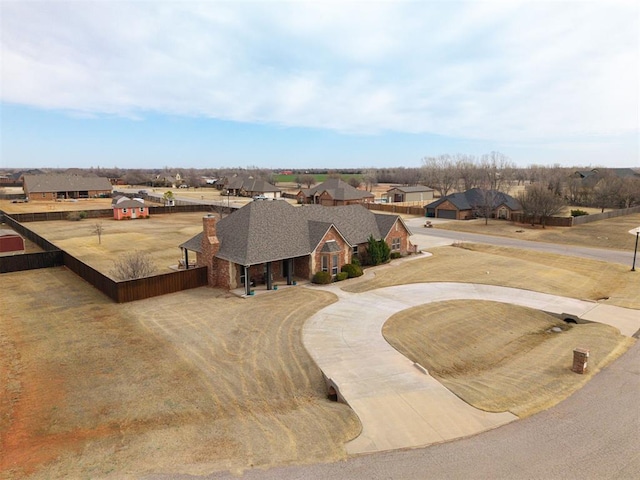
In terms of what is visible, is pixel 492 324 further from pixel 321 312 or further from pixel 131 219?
pixel 131 219

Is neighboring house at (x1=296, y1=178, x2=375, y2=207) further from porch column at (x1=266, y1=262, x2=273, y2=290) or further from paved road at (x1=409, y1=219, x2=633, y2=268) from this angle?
porch column at (x1=266, y1=262, x2=273, y2=290)

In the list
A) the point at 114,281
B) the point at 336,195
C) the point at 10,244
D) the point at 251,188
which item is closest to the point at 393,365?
the point at 114,281

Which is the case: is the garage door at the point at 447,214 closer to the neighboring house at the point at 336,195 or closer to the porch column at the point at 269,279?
the neighboring house at the point at 336,195

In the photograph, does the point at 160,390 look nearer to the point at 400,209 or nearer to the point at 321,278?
the point at 321,278

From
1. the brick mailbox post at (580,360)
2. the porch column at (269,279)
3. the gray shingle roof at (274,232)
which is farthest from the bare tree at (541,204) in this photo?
the brick mailbox post at (580,360)

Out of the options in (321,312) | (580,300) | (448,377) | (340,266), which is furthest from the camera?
(340,266)

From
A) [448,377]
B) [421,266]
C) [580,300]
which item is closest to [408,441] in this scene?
[448,377]
